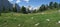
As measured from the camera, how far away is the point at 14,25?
24812 millimetres

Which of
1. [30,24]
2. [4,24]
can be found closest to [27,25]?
[30,24]

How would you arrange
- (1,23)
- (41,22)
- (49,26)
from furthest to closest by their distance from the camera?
(1,23) → (41,22) → (49,26)

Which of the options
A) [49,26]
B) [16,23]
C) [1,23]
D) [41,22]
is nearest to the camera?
[49,26]

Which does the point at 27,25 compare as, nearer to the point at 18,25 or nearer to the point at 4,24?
the point at 18,25

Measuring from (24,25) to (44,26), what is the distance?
3262mm

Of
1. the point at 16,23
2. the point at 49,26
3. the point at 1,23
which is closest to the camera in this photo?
the point at 49,26

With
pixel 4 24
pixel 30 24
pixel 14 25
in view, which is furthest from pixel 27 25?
pixel 4 24

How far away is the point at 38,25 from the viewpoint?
22547 mm

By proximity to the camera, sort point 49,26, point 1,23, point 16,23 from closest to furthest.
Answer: point 49,26 → point 16,23 → point 1,23

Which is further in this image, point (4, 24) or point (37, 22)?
point (4, 24)

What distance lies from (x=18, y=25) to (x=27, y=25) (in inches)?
56.7

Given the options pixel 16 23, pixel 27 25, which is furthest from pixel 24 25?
pixel 16 23

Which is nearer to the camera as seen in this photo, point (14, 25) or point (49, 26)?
point (49, 26)

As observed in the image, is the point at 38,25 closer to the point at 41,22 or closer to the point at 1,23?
the point at 41,22
